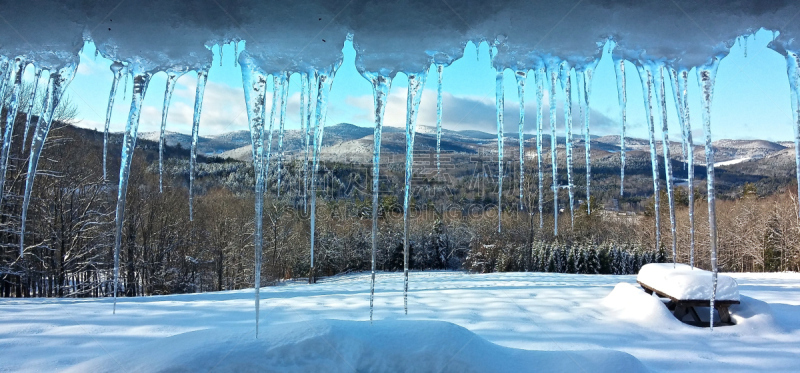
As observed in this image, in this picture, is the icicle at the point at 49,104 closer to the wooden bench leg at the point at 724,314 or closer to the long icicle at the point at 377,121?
the long icicle at the point at 377,121

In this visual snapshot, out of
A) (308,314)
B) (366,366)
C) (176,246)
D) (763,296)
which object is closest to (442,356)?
(366,366)

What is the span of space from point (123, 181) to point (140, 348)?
3.62ft

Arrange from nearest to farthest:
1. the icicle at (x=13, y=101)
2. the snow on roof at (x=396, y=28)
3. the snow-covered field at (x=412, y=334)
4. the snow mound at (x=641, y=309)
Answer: the snow on roof at (x=396, y=28) → the snow-covered field at (x=412, y=334) → the icicle at (x=13, y=101) → the snow mound at (x=641, y=309)

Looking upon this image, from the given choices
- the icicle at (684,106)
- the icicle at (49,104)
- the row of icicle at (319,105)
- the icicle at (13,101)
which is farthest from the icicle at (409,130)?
the icicle at (13,101)

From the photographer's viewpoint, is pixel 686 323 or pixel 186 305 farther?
pixel 186 305

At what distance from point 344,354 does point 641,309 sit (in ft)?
13.5

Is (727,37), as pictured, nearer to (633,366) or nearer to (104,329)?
(633,366)

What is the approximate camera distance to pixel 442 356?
1.63 meters

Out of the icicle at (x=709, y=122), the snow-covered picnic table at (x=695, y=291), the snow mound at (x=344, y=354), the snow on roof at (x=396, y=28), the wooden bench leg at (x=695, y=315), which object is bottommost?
the wooden bench leg at (x=695, y=315)

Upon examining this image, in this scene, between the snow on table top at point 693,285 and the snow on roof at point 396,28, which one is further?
the snow on table top at point 693,285

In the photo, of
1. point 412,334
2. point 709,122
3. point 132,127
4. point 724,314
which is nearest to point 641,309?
point 724,314

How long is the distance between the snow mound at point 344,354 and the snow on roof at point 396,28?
3.68 ft

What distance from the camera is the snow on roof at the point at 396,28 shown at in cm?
148

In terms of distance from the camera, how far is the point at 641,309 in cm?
452
